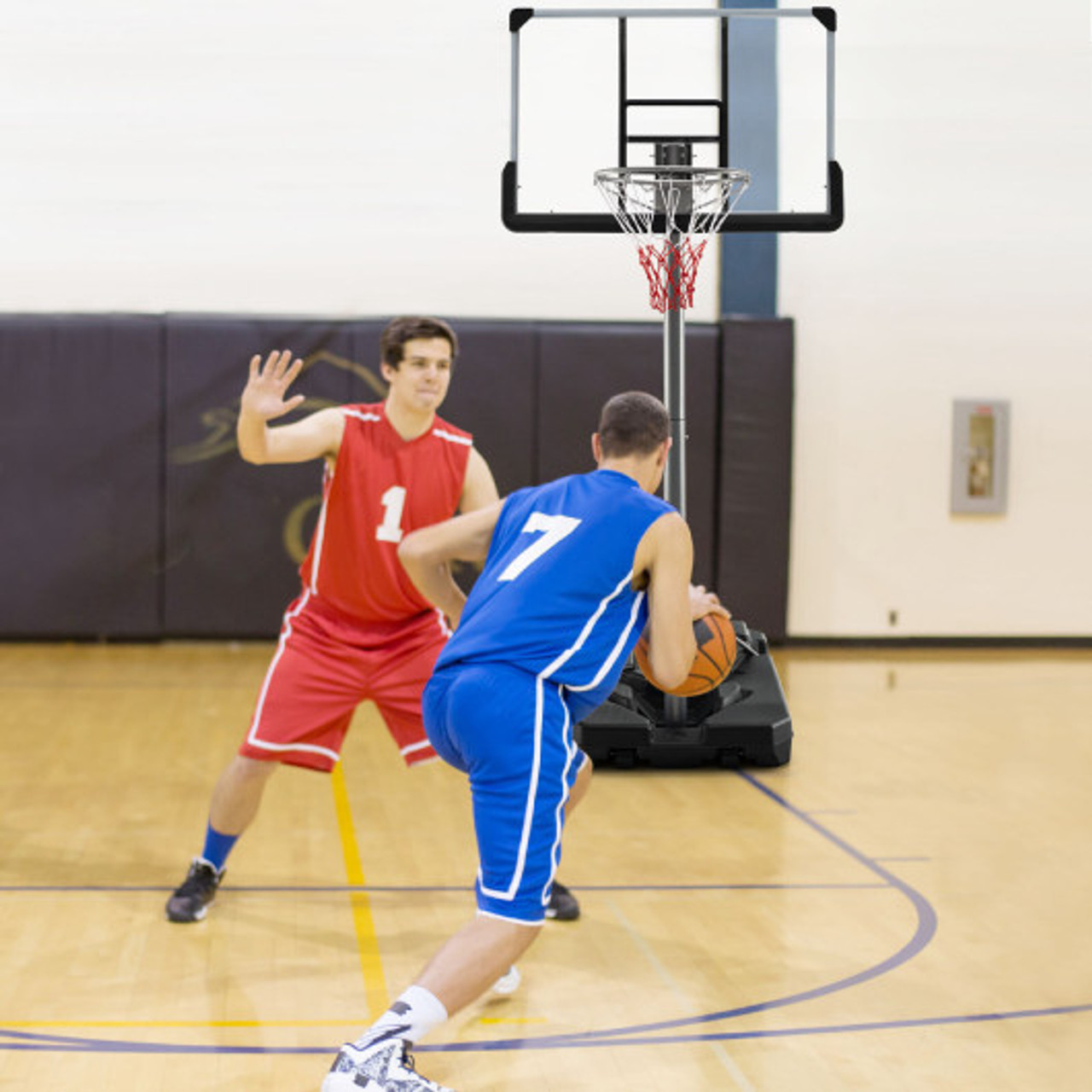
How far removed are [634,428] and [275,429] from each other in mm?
1309

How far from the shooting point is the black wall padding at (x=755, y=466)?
1169 cm

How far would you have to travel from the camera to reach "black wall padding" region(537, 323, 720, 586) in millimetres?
11578

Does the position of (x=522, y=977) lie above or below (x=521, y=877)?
below

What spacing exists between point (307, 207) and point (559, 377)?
2110mm

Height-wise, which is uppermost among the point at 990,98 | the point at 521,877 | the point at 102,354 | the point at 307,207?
the point at 990,98

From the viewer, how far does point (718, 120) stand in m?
8.65

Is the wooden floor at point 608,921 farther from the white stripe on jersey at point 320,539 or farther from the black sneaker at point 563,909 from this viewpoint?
the white stripe on jersey at point 320,539

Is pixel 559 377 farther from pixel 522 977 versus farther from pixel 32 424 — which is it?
pixel 522 977

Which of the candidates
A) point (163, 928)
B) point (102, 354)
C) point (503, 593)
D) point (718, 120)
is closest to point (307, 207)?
point (102, 354)

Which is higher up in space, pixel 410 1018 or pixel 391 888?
pixel 410 1018

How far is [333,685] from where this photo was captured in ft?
16.6

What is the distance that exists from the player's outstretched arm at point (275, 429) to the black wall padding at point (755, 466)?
6.91 m

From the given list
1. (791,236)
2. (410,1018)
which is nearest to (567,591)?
(410,1018)

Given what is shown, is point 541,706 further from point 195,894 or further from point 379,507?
point 195,894
